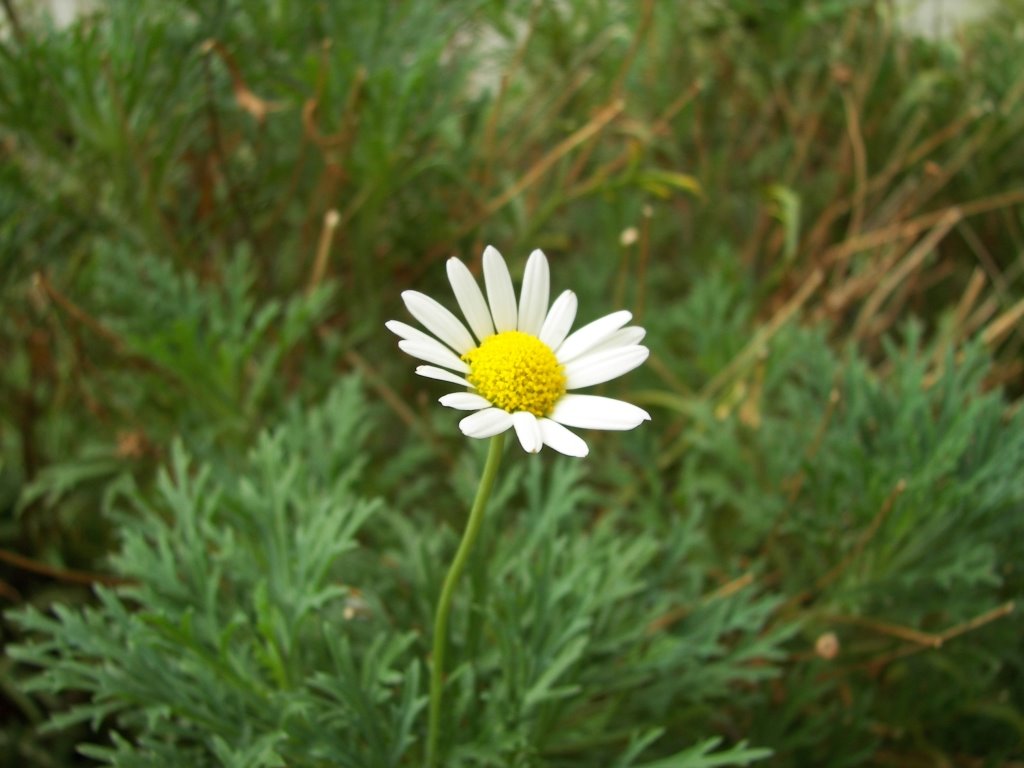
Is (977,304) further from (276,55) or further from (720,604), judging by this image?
(276,55)


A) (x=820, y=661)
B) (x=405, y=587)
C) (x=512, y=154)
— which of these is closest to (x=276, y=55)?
(x=512, y=154)

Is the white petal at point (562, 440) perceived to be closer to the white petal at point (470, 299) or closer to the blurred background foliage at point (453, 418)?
the white petal at point (470, 299)

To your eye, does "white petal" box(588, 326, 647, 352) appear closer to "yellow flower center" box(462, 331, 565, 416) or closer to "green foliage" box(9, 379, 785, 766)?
"yellow flower center" box(462, 331, 565, 416)

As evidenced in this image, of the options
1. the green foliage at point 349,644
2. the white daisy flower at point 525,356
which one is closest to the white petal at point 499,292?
the white daisy flower at point 525,356

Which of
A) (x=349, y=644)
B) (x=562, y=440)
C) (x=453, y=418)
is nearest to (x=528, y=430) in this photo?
(x=562, y=440)

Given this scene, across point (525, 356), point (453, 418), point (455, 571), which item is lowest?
point (455, 571)

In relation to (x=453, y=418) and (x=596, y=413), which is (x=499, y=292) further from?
(x=453, y=418)
